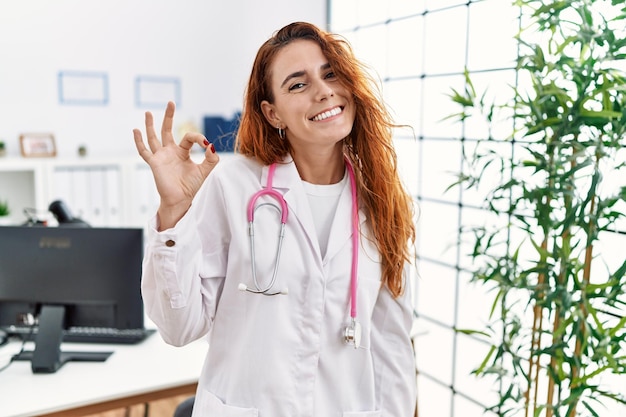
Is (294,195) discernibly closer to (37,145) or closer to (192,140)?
(192,140)

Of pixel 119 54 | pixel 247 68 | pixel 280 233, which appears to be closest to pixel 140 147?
pixel 280 233

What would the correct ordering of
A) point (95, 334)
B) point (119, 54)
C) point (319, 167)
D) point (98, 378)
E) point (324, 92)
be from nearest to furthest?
point (324, 92)
point (319, 167)
point (98, 378)
point (95, 334)
point (119, 54)

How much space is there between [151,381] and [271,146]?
89 centimetres

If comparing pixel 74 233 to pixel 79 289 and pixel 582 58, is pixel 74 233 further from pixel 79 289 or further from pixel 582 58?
pixel 582 58

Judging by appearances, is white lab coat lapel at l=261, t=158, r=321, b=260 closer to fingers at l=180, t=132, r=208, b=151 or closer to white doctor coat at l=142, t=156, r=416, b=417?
white doctor coat at l=142, t=156, r=416, b=417

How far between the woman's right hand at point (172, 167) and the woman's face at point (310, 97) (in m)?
0.21

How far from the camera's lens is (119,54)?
12.9 feet

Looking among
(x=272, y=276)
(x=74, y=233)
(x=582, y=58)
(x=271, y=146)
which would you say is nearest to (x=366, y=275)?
(x=272, y=276)

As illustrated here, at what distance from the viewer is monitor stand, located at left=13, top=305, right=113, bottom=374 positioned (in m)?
1.87

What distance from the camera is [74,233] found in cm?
199

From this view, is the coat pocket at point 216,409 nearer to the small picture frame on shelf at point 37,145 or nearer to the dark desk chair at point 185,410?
the dark desk chair at point 185,410

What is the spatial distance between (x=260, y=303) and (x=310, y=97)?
499 millimetres

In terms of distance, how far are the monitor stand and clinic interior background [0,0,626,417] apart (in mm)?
1984

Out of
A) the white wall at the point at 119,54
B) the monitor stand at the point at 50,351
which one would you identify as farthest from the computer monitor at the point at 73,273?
the white wall at the point at 119,54
